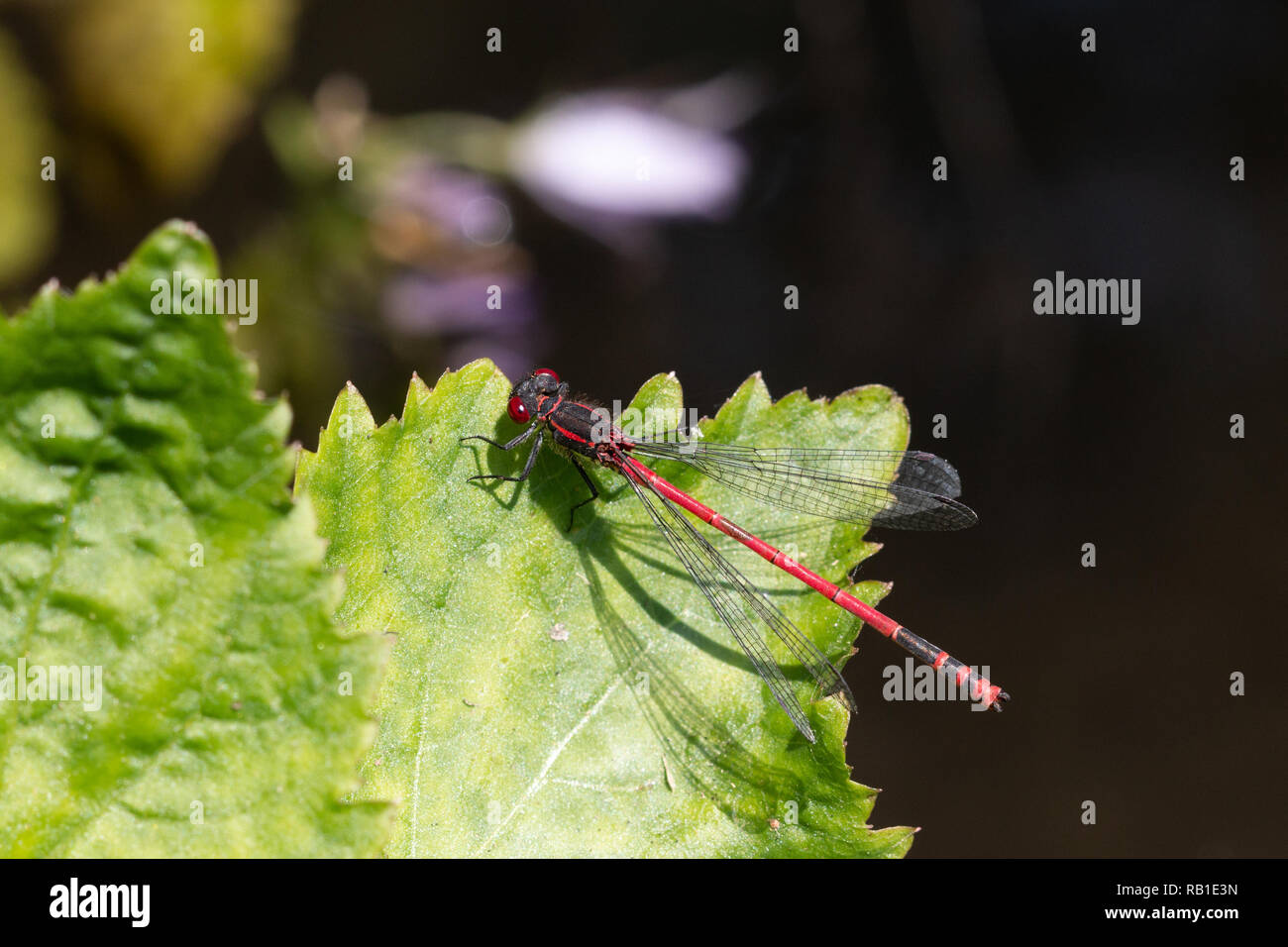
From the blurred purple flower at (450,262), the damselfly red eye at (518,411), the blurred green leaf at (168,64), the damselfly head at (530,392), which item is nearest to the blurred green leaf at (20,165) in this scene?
the blurred green leaf at (168,64)

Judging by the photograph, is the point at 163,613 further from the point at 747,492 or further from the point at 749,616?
the point at 747,492

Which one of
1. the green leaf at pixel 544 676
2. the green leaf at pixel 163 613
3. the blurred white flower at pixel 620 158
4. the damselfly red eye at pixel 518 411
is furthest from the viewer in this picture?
the blurred white flower at pixel 620 158

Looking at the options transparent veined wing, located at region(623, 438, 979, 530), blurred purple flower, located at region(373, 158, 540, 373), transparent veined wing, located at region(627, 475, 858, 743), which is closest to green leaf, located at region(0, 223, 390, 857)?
transparent veined wing, located at region(627, 475, 858, 743)

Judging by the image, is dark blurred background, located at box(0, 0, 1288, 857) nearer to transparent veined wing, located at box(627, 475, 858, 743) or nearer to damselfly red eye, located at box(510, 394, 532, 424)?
damselfly red eye, located at box(510, 394, 532, 424)

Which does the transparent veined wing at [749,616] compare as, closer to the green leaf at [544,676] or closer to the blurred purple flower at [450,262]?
the green leaf at [544,676]

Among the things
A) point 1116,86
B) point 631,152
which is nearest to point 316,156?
point 631,152

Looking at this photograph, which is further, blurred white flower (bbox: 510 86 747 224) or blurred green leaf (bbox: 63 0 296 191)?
blurred white flower (bbox: 510 86 747 224)

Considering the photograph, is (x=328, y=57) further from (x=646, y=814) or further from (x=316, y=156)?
(x=646, y=814)
